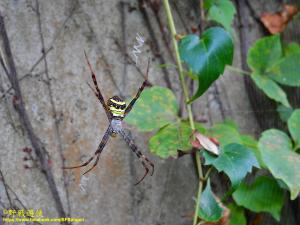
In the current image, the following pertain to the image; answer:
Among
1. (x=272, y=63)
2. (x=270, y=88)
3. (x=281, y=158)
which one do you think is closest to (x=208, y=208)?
(x=281, y=158)

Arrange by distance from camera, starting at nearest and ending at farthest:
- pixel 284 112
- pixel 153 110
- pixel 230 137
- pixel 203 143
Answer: pixel 203 143
pixel 153 110
pixel 230 137
pixel 284 112

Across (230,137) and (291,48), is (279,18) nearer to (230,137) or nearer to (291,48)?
(291,48)

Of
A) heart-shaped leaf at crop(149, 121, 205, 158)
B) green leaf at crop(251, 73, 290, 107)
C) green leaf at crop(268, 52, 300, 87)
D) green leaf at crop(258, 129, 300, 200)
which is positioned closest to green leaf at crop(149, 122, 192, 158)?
heart-shaped leaf at crop(149, 121, 205, 158)

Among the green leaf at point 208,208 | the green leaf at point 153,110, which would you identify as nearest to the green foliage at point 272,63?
the green leaf at point 153,110

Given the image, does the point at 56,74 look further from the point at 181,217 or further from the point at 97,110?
the point at 181,217

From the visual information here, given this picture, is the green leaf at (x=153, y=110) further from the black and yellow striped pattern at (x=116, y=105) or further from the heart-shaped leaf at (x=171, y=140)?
the black and yellow striped pattern at (x=116, y=105)

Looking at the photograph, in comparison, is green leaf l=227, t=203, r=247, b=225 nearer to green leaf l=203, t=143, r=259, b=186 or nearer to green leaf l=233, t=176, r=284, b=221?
green leaf l=233, t=176, r=284, b=221

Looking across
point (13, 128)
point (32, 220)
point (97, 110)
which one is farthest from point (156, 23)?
point (32, 220)
